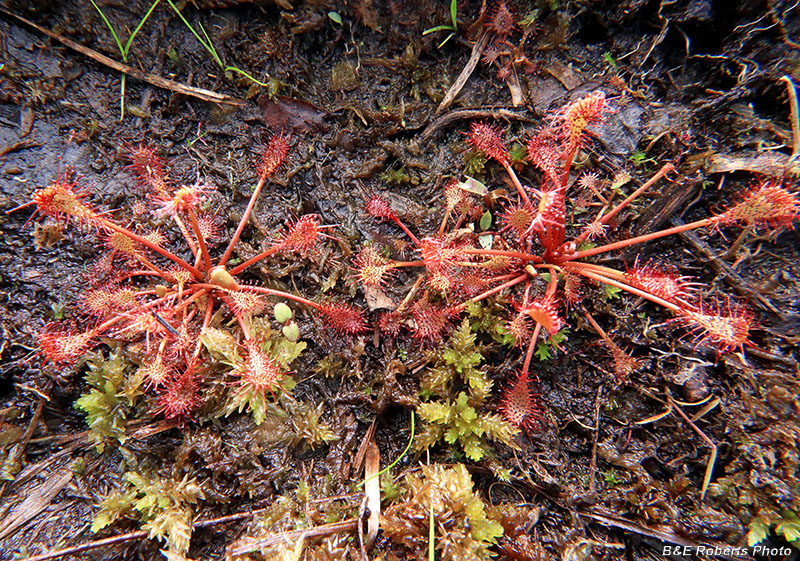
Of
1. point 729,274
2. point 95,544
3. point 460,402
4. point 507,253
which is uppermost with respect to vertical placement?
point 729,274

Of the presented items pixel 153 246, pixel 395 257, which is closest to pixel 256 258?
pixel 153 246

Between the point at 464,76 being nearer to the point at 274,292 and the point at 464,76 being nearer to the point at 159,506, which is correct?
the point at 274,292

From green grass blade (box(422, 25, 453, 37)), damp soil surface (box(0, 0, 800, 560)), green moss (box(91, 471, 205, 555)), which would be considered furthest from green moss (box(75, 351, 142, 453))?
green grass blade (box(422, 25, 453, 37))

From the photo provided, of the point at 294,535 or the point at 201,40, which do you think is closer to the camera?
the point at 294,535

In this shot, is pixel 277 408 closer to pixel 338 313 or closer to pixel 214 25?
pixel 338 313

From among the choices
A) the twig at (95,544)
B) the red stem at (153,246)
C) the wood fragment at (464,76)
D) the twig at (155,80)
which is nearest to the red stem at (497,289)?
the wood fragment at (464,76)

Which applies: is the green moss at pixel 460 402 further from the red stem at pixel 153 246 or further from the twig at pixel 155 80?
the twig at pixel 155 80

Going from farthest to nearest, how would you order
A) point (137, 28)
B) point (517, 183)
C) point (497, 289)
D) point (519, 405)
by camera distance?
1. point (137, 28)
2. point (517, 183)
3. point (497, 289)
4. point (519, 405)

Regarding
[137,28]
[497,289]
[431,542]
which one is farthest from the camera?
[137,28]

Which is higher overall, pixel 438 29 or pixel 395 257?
pixel 438 29
